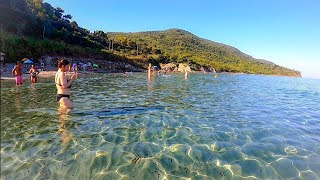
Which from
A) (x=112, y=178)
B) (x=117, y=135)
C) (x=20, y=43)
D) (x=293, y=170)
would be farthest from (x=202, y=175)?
(x=20, y=43)

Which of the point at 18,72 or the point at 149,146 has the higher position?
the point at 18,72

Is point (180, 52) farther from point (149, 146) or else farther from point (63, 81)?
point (149, 146)

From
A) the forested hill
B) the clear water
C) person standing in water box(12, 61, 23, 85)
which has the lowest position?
the clear water

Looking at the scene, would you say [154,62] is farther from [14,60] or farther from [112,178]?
[112,178]

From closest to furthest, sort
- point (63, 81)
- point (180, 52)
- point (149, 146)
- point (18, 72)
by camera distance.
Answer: point (149, 146)
point (63, 81)
point (18, 72)
point (180, 52)

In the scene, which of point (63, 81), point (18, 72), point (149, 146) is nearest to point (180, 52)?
point (18, 72)

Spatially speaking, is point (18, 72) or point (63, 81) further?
point (18, 72)

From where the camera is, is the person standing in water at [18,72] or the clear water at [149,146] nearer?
the clear water at [149,146]

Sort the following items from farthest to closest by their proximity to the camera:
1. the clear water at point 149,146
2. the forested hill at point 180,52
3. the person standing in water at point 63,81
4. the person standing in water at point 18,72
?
the forested hill at point 180,52 → the person standing in water at point 18,72 → the person standing in water at point 63,81 → the clear water at point 149,146

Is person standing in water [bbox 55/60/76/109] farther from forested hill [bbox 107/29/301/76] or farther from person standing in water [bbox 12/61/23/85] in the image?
forested hill [bbox 107/29/301/76]

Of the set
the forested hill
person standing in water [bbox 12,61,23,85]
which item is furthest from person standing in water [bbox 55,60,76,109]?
the forested hill

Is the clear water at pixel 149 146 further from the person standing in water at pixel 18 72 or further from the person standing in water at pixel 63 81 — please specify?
the person standing in water at pixel 18 72

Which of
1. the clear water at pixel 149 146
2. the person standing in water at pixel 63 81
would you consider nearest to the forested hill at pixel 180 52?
the person standing in water at pixel 63 81

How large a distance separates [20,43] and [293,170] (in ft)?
156
